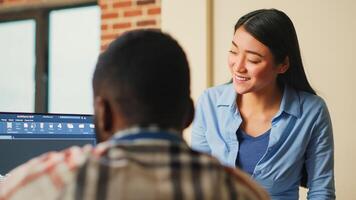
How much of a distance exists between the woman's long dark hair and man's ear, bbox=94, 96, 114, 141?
1065 millimetres

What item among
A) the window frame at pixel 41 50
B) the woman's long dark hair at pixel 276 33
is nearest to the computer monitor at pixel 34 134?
the woman's long dark hair at pixel 276 33

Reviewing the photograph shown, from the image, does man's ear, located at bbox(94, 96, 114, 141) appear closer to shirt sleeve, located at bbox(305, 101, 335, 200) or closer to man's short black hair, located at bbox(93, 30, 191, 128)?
man's short black hair, located at bbox(93, 30, 191, 128)

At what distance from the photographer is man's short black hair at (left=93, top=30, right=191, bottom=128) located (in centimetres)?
84

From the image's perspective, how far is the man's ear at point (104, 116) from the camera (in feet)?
2.85

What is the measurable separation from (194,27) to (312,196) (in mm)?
1852

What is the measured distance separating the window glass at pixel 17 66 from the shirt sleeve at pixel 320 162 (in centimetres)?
343

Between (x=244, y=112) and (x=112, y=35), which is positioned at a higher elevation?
(x=112, y=35)

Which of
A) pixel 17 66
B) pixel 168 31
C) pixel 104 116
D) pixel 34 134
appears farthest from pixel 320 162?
pixel 17 66

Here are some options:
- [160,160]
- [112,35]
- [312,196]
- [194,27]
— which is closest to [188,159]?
[160,160]

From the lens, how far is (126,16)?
3.95 m

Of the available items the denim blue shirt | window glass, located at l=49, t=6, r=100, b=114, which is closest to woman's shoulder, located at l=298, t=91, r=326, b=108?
the denim blue shirt

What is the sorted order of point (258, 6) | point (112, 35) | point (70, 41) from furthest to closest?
point (70, 41) < point (112, 35) < point (258, 6)

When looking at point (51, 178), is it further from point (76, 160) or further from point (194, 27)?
point (194, 27)

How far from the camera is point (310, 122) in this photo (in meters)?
1.87
